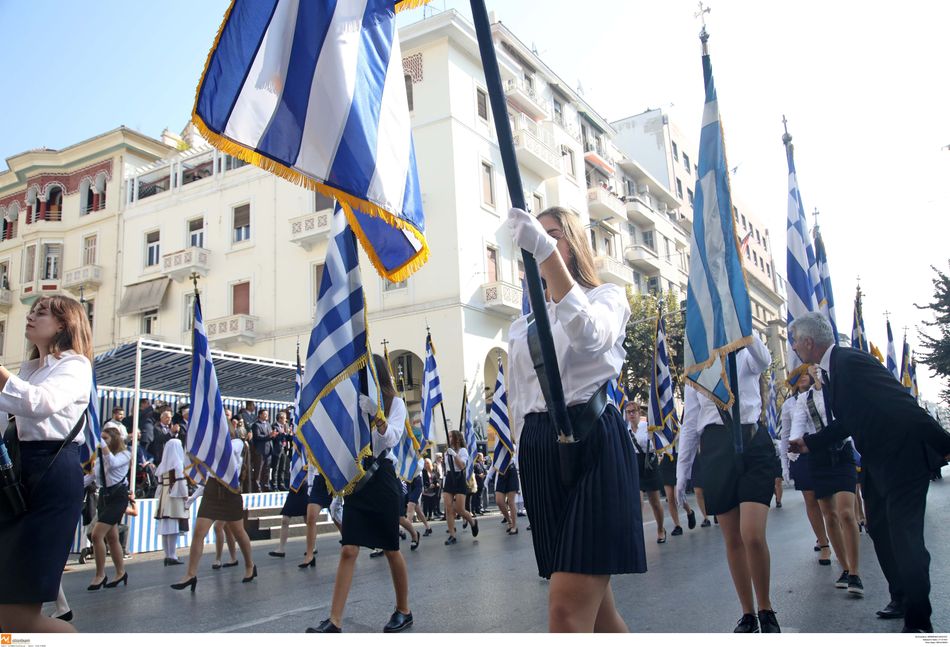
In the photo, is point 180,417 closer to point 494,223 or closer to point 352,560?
point 352,560

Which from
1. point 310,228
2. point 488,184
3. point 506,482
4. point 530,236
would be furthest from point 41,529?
point 488,184

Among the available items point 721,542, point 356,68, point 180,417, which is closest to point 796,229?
point 721,542

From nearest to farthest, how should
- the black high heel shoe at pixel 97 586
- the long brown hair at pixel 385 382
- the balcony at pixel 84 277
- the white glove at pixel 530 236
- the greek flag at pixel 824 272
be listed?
the white glove at pixel 530 236 < the long brown hair at pixel 385 382 < the black high heel shoe at pixel 97 586 < the greek flag at pixel 824 272 < the balcony at pixel 84 277

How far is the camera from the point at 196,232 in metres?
32.7

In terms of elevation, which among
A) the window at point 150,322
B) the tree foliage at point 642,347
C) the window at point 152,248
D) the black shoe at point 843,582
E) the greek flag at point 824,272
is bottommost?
the black shoe at point 843,582

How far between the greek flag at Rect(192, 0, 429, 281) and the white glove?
2.70 ft

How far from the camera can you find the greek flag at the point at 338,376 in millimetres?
5633

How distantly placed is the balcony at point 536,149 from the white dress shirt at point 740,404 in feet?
82.6

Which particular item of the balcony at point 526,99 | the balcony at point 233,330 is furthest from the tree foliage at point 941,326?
the balcony at point 233,330

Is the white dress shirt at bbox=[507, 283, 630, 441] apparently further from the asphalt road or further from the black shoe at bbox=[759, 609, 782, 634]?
the asphalt road

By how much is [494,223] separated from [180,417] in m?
15.7

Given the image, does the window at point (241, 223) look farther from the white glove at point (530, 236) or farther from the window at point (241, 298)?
the white glove at point (530, 236)

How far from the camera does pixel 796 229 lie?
386 inches

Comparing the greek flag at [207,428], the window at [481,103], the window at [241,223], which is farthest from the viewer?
→ the window at [241,223]
